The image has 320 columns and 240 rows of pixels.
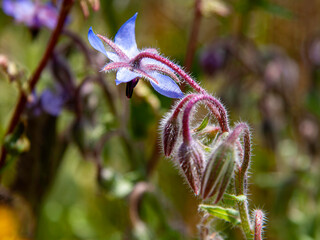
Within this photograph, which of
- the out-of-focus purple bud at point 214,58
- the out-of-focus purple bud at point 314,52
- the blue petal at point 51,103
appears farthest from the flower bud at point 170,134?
the out-of-focus purple bud at point 314,52

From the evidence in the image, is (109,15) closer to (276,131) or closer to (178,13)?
(276,131)

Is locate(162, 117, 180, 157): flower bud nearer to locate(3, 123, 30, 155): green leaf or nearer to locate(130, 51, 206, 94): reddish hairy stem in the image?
locate(130, 51, 206, 94): reddish hairy stem

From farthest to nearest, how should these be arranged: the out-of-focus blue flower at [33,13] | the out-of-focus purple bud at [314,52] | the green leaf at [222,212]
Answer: the out-of-focus purple bud at [314,52], the out-of-focus blue flower at [33,13], the green leaf at [222,212]

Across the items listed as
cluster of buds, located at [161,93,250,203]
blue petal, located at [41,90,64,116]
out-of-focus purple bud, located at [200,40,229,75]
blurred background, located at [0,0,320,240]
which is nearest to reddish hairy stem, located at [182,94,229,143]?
cluster of buds, located at [161,93,250,203]

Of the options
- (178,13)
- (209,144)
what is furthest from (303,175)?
(178,13)

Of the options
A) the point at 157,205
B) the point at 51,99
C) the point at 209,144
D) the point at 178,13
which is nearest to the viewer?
the point at 209,144

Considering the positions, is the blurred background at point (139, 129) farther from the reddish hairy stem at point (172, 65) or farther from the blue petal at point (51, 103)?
the reddish hairy stem at point (172, 65)

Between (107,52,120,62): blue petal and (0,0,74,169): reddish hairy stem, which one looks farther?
(0,0,74,169): reddish hairy stem
